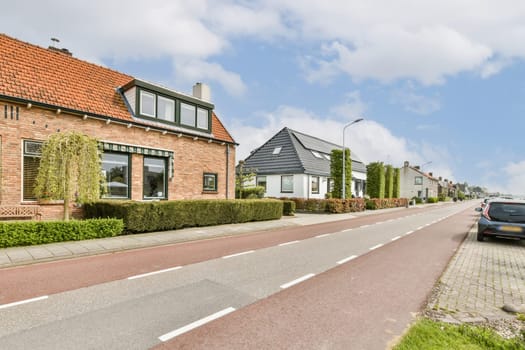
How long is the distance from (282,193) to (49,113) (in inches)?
763

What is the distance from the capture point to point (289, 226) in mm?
14531

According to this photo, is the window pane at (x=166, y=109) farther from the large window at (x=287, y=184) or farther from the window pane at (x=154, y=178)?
the large window at (x=287, y=184)

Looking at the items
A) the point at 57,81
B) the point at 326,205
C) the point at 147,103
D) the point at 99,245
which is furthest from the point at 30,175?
the point at 326,205

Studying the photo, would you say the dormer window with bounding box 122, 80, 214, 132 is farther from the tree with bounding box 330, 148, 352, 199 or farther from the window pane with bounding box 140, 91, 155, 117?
the tree with bounding box 330, 148, 352, 199

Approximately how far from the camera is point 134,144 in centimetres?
1348

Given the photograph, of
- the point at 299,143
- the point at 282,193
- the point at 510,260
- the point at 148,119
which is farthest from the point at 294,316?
the point at 299,143

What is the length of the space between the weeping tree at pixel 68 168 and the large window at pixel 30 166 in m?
0.73

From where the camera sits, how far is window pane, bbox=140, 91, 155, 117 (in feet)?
47.1

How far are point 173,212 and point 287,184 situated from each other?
16.5 metres

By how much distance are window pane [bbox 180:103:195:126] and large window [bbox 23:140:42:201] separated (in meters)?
6.88

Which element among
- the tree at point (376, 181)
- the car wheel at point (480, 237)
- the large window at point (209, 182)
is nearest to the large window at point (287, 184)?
the large window at point (209, 182)

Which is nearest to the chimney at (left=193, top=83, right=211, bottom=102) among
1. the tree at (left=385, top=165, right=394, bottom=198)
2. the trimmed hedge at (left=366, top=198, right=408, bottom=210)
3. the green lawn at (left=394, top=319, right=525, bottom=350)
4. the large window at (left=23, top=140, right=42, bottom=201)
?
the large window at (left=23, top=140, right=42, bottom=201)

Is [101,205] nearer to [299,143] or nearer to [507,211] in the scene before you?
[507,211]

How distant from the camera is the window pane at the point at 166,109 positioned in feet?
49.5
